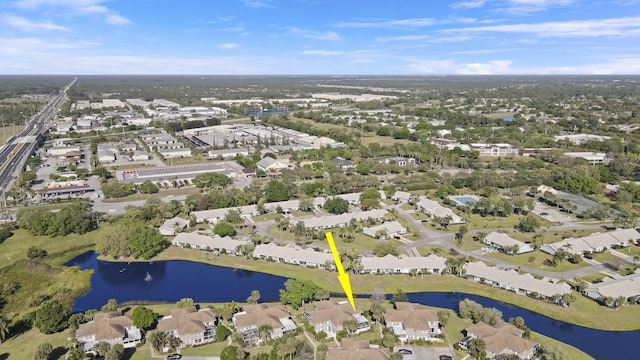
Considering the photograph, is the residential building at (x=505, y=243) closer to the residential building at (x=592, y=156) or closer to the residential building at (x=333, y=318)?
the residential building at (x=333, y=318)

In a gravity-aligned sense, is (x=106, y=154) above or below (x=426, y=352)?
above

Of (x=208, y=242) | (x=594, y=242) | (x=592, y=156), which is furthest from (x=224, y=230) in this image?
(x=592, y=156)

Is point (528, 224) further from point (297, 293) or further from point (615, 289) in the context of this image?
point (297, 293)

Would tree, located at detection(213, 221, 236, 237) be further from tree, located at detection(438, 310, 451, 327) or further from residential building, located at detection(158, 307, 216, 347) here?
tree, located at detection(438, 310, 451, 327)

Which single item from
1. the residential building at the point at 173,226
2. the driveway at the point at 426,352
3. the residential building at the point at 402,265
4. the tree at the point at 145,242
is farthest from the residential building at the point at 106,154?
the driveway at the point at 426,352

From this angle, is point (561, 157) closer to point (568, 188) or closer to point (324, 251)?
point (568, 188)

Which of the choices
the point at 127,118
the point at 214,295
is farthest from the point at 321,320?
the point at 127,118

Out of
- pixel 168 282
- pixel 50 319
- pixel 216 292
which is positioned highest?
pixel 50 319
